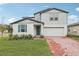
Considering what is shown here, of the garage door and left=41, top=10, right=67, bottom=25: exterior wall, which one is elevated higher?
left=41, top=10, right=67, bottom=25: exterior wall

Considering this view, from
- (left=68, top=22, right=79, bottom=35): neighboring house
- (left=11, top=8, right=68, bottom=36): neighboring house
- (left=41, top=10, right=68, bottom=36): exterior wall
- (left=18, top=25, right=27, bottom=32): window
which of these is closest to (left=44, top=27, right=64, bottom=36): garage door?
(left=11, top=8, right=68, bottom=36): neighboring house

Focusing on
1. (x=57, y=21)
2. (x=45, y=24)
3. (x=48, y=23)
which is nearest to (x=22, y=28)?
(x=45, y=24)

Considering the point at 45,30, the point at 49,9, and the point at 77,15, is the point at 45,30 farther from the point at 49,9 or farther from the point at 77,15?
the point at 77,15

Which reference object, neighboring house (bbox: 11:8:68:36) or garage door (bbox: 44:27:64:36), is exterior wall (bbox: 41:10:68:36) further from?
garage door (bbox: 44:27:64:36)

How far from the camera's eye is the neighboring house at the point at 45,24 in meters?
13.5

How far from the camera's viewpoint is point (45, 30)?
13.8 metres

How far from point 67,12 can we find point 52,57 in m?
6.40

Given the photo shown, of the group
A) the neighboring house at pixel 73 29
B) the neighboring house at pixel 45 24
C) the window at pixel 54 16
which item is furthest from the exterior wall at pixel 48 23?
the neighboring house at pixel 73 29

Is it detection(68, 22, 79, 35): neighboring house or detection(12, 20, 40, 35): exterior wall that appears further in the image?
detection(12, 20, 40, 35): exterior wall

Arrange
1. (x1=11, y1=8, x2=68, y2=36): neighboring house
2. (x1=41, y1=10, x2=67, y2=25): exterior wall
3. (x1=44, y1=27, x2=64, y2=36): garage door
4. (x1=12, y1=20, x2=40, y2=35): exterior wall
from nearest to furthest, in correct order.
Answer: (x1=44, y1=27, x2=64, y2=36): garage door
(x1=11, y1=8, x2=68, y2=36): neighboring house
(x1=41, y1=10, x2=67, y2=25): exterior wall
(x1=12, y1=20, x2=40, y2=35): exterior wall

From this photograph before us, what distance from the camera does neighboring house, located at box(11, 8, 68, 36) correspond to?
1347 centimetres

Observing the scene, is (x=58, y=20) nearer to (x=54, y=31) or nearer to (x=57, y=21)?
(x=57, y=21)

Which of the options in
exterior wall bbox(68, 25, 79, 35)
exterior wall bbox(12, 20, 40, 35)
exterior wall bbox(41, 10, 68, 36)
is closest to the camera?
exterior wall bbox(68, 25, 79, 35)

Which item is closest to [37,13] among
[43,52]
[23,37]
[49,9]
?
[49,9]
